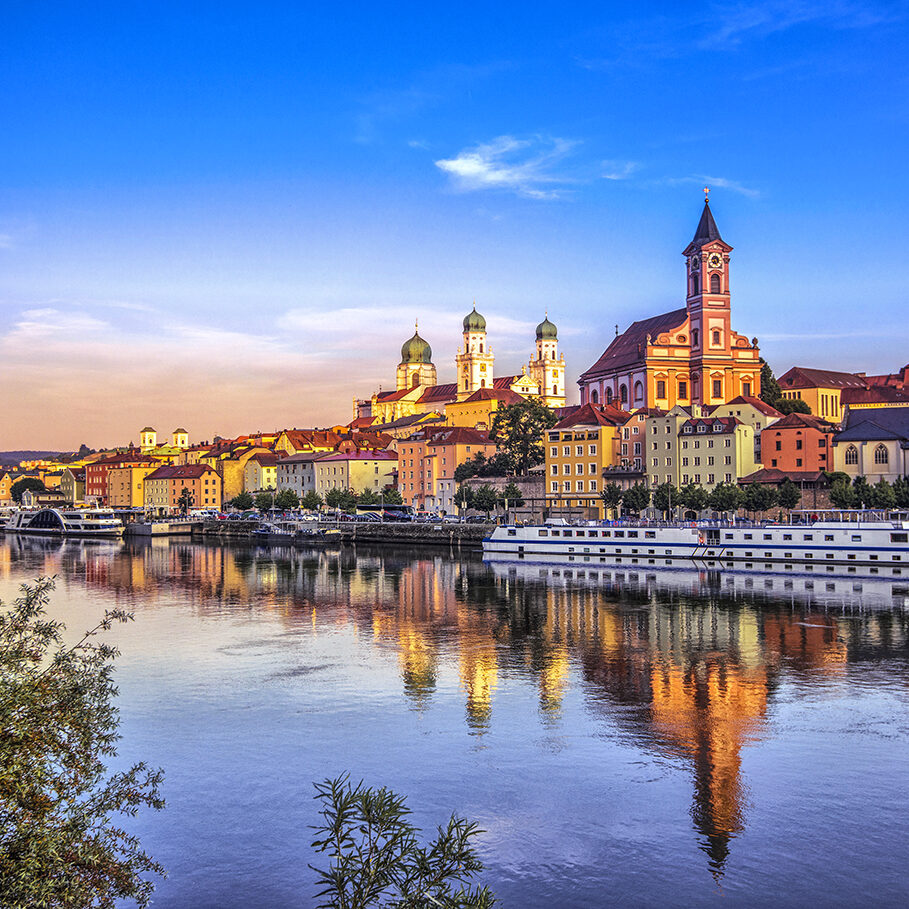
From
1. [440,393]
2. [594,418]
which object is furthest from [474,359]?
[594,418]

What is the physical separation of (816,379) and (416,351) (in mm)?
91275

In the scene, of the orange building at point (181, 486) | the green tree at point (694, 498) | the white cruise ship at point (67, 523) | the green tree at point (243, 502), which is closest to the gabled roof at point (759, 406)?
the green tree at point (694, 498)

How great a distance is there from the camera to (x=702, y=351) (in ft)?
329

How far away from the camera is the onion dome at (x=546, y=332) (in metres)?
178

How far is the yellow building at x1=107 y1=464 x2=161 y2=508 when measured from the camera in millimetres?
165875

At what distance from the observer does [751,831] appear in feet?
58.5

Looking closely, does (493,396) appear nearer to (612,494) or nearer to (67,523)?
(612,494)

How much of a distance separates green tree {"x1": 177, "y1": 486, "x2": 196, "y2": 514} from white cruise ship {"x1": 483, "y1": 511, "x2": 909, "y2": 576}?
8797 centimetres

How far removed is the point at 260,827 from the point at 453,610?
27.2 m

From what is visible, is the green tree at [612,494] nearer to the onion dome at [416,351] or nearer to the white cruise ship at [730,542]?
the white cruise ship at [730,542]

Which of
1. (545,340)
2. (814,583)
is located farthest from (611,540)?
(545,340)

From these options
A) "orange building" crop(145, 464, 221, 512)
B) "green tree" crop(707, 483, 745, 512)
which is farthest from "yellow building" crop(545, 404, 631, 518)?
"orange building" crop(145, 464, 221, 512)

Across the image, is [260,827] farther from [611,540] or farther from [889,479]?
[889,479]

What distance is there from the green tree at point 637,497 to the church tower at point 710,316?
885 inches
